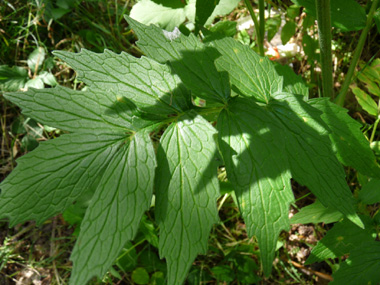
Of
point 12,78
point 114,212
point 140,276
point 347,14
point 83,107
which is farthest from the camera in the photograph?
point 12,78

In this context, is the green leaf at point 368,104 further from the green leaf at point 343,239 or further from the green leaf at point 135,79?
the green leaf at point 135,79

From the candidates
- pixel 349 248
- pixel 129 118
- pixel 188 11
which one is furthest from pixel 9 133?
pixel 349 248

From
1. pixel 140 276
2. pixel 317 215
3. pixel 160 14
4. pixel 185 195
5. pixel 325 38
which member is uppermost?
pixel 325 38

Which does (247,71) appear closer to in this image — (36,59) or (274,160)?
(274,160)

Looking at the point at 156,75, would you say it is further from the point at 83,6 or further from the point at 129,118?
the point at 83,6

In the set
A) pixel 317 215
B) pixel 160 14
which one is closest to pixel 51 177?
pixel 317 215

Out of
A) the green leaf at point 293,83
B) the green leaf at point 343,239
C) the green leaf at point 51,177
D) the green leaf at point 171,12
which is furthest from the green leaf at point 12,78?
the green leaf at point 343,239
